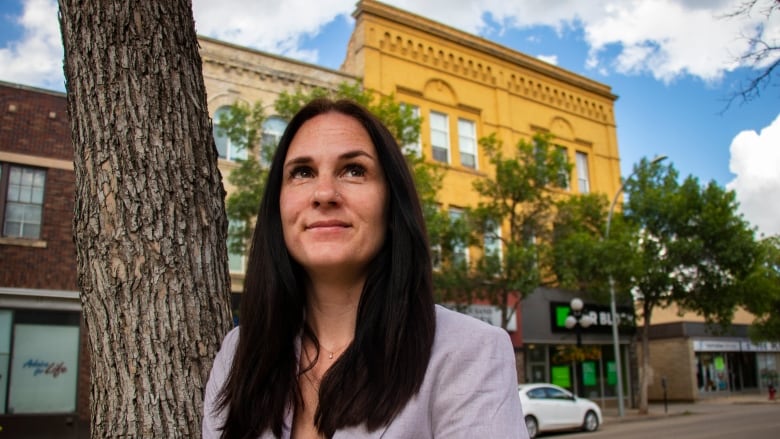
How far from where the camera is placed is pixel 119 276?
2252mm

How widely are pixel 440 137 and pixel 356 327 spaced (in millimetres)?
20423

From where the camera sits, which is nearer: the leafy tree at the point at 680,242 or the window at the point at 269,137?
the window at the point at 269,137

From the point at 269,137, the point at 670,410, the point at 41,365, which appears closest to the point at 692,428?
the point at 670,410

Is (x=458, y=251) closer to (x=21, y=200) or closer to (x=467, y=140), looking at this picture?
(x=467, y=140)

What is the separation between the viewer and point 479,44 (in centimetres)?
2317

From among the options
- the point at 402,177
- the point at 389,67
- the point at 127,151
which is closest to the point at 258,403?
the point at 402,177

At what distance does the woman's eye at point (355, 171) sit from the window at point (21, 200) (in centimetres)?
1505

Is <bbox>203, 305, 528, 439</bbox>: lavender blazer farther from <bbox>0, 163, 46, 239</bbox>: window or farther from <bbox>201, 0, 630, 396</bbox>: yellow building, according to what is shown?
<bbox>201, 0, 630, 396</bbox>: yellow building

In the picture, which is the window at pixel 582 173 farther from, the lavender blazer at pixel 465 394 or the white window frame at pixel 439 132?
the lavender blazer at pixel 465 394

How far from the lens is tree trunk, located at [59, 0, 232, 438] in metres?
2.20

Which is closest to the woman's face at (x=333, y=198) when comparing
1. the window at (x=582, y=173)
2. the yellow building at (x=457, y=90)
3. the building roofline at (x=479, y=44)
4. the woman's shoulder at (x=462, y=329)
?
the woman's shoulder at (x=462, y=329)

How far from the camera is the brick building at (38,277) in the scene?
46.0ft

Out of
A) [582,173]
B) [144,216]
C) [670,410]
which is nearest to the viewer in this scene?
[144,216]

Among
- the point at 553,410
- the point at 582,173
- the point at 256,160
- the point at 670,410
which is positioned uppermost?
the point at 582,173
